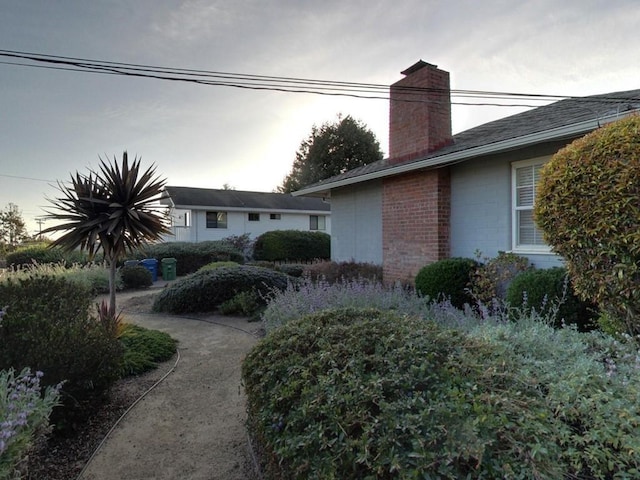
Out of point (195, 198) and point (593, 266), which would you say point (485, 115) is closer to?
point (593, 266)

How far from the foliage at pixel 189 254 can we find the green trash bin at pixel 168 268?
1339 millimetres

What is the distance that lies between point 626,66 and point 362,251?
8040 millimetres

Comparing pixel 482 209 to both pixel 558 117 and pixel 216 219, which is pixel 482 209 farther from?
pixel 216 219

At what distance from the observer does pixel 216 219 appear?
77.9 ft

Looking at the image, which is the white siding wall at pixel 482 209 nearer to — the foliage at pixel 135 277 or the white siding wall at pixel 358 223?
the white siding wall at pixel 358 223

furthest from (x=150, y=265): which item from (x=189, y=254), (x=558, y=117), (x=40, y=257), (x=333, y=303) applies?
(x=558, y=117)

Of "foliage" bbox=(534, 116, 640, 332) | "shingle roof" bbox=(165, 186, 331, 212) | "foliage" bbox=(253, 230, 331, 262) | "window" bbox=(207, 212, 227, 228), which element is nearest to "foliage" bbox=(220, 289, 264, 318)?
"foliage" bbox=(534, 116, 640, 332)

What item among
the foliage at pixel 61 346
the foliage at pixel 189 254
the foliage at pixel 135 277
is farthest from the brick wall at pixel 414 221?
the foliage at pixel 189 254

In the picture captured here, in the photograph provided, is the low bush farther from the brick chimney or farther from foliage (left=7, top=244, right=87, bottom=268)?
foliage (left=7, top=244, right=87, bottom=268)

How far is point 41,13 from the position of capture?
668cm

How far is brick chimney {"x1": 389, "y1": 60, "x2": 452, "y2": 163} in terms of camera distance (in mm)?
8094

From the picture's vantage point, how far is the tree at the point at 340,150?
1359 inches

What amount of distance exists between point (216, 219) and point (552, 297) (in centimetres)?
2150

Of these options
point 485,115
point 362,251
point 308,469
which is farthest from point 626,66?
point 308,469
